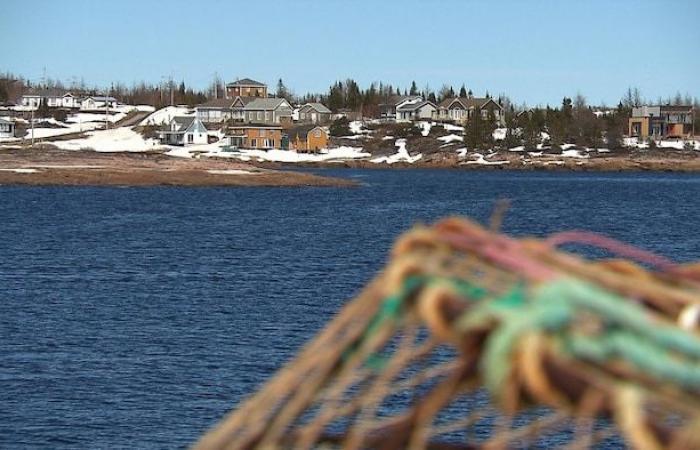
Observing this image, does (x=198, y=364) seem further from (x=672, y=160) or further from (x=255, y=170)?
(x=672, y=160)

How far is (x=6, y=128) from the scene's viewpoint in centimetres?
15725

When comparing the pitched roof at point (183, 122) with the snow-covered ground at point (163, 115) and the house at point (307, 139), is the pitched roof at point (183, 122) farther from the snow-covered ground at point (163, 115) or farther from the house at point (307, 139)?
the house at point (307, 139)

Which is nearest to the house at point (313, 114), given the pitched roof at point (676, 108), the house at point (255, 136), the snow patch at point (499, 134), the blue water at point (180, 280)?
the house at point (255, 136)

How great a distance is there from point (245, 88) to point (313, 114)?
69.2 ft

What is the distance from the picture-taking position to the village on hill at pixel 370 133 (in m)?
150

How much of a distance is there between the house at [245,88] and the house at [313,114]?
17.4m

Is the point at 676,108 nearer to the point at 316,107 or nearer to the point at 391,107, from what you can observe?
the point at 391,107

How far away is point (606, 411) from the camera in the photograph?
A: 3250 mm

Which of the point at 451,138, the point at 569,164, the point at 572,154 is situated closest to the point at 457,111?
the point at 451,138

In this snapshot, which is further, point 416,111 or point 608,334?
point 416,111

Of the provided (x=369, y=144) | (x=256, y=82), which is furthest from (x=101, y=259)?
(x=256, y=82)

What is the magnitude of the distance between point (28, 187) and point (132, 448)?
82.3m

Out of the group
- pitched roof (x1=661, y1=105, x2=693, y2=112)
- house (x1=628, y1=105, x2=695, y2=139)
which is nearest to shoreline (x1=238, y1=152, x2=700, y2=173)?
house (x1=628, y1=105, x2=695, y2=139)

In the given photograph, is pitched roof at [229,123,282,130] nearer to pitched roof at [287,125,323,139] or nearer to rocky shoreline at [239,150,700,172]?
pitched roof at [287,125,323,139]
